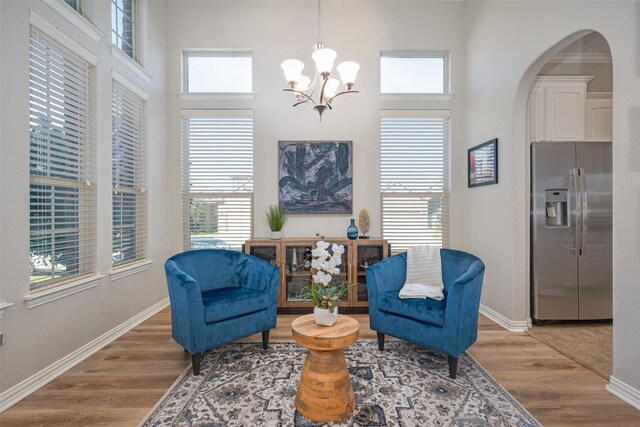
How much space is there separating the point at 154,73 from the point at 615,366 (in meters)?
5.19

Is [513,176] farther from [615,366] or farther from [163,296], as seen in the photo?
[163,296]

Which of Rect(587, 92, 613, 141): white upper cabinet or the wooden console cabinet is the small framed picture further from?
the wooden console cabinet

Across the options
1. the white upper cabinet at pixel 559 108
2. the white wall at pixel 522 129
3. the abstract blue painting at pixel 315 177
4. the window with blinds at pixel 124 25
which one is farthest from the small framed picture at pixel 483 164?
the window with blinds at pixel 124 25

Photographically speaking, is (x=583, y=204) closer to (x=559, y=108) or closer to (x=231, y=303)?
(x=559, y=108)

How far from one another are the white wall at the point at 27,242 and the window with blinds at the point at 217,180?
→ 2.69 ft

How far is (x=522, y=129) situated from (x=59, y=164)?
4.20 meters

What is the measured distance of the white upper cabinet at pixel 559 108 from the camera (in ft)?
10.3

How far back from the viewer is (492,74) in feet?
10.8

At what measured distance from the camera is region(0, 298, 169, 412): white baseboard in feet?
6.06

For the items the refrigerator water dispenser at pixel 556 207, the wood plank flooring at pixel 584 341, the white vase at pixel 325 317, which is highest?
the refrigerator water dispenser at pixel 556 207

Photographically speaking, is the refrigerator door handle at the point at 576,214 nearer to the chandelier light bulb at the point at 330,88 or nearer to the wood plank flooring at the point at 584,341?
the wood plank flooring at the point at 584,341

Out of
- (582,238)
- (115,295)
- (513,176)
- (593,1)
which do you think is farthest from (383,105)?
(115,295)

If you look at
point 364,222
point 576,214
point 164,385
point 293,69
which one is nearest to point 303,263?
point 364,222

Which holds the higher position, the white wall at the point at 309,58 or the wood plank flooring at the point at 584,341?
the white wall at the point at 309,58
